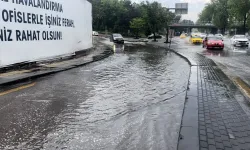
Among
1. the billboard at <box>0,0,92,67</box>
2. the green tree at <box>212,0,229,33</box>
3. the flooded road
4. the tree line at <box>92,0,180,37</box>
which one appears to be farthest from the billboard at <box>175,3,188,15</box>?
the flooded road

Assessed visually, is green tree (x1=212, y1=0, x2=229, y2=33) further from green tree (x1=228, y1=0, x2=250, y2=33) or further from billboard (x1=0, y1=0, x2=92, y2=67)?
billboard (x1=0, y1=0, x2=92, y2=67)

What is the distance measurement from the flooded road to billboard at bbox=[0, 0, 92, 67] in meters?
1.95

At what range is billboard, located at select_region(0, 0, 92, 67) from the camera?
10188 millimetres

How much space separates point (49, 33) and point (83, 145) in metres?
9.93

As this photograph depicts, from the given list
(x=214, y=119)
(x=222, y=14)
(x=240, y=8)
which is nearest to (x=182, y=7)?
(x=222, y=14)

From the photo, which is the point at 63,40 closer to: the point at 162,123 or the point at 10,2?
the point at 10,2

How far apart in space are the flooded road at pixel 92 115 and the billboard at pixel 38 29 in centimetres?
195

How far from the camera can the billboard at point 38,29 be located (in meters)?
10.2

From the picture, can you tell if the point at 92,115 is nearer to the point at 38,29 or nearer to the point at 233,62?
the point at 38,29

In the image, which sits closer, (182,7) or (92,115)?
(92,115)

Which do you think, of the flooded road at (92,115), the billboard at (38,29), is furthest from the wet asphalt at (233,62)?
the billboard at (38,29)

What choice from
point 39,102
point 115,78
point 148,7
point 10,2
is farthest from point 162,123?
point 148,7

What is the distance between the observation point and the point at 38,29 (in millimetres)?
12281

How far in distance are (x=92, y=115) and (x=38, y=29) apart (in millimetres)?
7531
